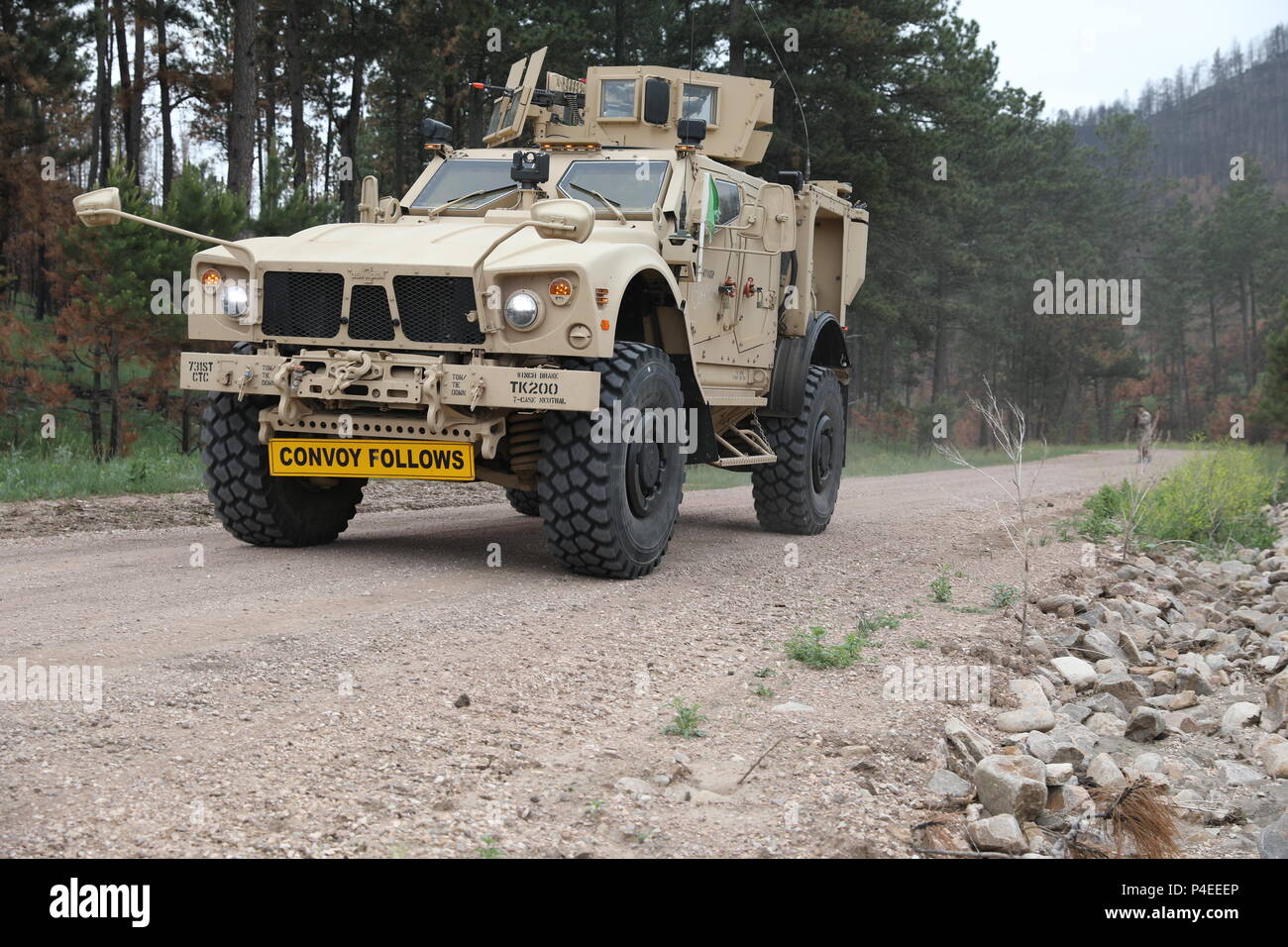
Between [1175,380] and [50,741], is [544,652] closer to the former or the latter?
[50,741]

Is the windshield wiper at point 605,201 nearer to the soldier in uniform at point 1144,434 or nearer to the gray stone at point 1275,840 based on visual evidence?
the gray stone at point 1275,840

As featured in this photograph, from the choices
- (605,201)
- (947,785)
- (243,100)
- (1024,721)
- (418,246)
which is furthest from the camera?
(243,100)

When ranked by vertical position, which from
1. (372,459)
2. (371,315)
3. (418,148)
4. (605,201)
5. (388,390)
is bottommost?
(372,459)

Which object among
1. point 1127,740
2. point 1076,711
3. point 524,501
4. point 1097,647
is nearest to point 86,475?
point 524,501

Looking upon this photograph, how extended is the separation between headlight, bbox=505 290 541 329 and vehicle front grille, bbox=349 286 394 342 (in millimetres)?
718

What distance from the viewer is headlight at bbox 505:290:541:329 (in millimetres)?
6746

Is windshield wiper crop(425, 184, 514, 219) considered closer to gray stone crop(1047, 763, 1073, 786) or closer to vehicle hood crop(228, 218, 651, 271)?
vehicle hood crop(228, 218, 651, 271)

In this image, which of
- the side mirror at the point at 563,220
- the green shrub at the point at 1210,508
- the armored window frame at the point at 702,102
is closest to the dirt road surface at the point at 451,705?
the side mirror at the point at 563,220

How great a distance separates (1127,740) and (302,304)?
4.83 meters

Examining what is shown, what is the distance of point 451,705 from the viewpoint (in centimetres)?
455

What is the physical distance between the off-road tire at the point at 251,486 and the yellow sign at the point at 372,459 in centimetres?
43

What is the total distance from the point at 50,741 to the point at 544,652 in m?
2.12

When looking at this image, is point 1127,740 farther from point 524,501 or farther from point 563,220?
point 524,501
